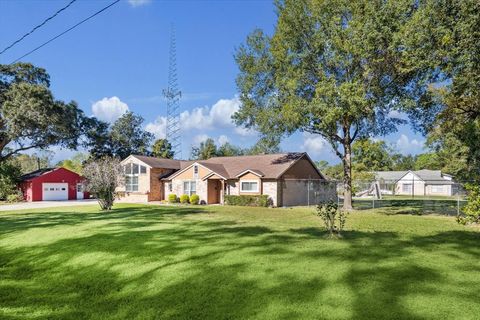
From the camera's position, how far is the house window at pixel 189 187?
3396 cm

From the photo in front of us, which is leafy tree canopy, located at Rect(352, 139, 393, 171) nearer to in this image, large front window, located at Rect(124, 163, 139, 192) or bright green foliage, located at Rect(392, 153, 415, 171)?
bright green foliage, located at Rect(392, 153, 415, 171)

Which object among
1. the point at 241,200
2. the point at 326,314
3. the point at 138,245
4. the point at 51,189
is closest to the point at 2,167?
the point at 51,189

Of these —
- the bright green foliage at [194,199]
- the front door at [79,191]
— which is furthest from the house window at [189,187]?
the front door at [79,191]

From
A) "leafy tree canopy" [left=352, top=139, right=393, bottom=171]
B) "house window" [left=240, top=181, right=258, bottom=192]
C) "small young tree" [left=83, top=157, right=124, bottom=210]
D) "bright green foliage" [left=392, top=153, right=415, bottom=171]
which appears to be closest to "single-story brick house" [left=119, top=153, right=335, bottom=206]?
"house window" [left=240, top=181, right=258, bottom=192]

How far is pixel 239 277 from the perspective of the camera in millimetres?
7062

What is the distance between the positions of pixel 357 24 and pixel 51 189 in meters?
37.5

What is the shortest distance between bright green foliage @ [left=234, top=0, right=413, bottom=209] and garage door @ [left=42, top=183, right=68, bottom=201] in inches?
1015

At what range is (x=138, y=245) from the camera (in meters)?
10.1

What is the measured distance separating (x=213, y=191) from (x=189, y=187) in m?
2.61

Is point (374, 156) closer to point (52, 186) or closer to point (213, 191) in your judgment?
point (213, 191)

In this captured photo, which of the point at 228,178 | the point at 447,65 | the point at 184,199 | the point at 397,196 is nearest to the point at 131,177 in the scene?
the point at 184,199

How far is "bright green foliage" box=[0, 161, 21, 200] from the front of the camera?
39.8 m

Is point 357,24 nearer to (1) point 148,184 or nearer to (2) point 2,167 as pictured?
(1) point 148,184

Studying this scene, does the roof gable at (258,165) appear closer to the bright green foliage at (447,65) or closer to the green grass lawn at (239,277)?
the bright green foliage at (447,65)
